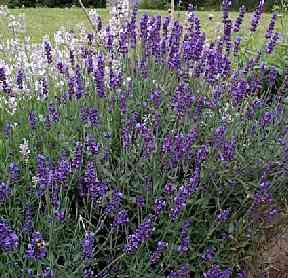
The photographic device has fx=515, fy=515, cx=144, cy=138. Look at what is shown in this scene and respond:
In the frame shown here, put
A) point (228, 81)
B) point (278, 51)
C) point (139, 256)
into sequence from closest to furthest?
point (139, 256) → point (228, 81) → point (278, 51)

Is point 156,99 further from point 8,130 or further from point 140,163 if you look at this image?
point 8,130

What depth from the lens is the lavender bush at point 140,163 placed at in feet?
6.98

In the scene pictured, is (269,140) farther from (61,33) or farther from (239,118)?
(61,33)

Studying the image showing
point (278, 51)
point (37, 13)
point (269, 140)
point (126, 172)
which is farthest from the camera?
point (37, 13)

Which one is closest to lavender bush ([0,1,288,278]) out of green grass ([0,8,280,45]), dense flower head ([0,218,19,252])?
dense flower head ([0,218,19,252])

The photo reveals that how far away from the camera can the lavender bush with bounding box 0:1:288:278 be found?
83.8 inches

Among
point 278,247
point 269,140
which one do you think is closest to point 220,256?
point 278,247

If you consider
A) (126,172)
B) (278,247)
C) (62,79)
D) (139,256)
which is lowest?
(278,247)

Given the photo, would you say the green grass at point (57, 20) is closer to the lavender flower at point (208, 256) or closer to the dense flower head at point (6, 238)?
the lavender flower at point (208, 256)

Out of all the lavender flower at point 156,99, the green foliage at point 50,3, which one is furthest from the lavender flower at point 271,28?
the green foliage at point 50,3

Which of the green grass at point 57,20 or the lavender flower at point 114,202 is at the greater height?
the lavender flower at point 114,202

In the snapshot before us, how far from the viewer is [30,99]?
9.89 feet

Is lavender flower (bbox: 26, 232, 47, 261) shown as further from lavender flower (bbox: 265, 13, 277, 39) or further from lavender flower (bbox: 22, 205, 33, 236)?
lavender flower (bbox: 265, 13, 277, 39)

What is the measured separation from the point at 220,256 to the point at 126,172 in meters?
0.64
